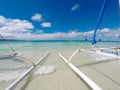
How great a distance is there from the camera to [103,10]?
8211 mm

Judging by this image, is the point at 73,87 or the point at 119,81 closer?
the point at 73,87

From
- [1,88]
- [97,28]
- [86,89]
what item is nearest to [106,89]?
[86,89]

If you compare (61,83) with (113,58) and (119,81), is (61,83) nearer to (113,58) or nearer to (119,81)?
(119,81)

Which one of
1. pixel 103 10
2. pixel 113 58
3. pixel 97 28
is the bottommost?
pixel 113 58

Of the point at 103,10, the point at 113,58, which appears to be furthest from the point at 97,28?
the point at 113,58

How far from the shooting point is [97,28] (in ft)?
31.0

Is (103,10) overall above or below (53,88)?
above

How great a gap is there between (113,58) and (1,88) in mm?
5214

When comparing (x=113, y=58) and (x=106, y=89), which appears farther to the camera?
(x=113, y=58)

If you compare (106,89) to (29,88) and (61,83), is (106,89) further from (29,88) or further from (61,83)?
(29,88)

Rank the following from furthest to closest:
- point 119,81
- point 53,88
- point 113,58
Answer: point 113,58 → point 119,81 → point 53,88

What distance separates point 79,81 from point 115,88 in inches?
32.9

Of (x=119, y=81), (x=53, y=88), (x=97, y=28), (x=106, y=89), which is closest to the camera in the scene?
(x=106, y=89)

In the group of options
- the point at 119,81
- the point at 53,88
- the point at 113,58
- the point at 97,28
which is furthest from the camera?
the point at 97,28
